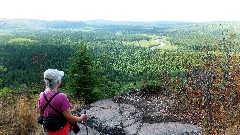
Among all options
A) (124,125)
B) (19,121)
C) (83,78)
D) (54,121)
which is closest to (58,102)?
(54,121)

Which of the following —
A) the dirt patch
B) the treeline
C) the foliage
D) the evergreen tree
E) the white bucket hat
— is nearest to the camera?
the white bucket hat

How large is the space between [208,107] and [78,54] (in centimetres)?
745

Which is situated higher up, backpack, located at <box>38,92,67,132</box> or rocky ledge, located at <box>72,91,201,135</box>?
backpack, located at <box>38,92,67,132</box>

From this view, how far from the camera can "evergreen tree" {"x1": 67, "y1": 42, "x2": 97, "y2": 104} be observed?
11.9m

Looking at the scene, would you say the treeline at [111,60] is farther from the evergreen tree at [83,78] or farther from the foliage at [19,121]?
the foliage at [19,121]

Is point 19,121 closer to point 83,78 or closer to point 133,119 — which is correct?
point 133,119

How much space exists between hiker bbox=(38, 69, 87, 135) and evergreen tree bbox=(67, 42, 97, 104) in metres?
7.45

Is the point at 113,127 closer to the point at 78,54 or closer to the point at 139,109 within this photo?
the point at 139,109

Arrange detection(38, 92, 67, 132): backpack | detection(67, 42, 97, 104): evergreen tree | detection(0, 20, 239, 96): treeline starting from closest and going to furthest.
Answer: detection(38, 92, 67, 132): backpack < detection(67, 42, 97, 104): evergreen tree < detection(0, 20, 239, 96): treeline

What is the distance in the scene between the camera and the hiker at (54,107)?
4.06m

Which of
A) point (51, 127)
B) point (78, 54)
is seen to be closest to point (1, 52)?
point (78, 54)

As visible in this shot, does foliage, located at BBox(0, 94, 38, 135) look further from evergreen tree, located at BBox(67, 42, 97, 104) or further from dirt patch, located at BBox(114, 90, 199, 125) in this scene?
Answer: evergreen tree, located at BBox(67, 42, 97, 104)

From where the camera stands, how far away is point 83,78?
39.7ft

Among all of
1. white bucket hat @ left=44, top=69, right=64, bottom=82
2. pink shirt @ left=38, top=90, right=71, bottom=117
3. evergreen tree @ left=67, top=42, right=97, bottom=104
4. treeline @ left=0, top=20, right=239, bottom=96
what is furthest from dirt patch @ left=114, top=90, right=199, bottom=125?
A: white bucket hat @ left=44, top=69, right=64, bottom=82
